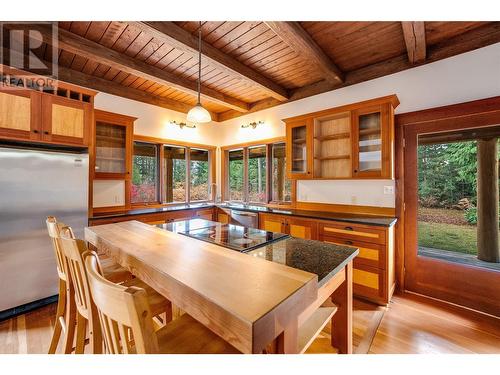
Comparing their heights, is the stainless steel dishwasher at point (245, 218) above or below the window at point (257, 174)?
below

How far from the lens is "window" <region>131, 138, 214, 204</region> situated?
3.84 metres

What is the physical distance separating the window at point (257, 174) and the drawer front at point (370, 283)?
5.62ft

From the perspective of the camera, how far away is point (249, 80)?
308cm

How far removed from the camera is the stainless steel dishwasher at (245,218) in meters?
3.50

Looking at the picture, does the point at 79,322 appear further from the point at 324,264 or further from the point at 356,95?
the point at 356,95

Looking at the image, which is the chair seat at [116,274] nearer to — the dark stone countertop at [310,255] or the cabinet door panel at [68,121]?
the dark stone countertop at [310,255]

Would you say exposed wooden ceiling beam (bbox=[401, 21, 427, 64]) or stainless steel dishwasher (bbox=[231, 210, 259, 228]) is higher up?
exposed wooden ceiling beam (bbox=[401, 21, 427, 64])

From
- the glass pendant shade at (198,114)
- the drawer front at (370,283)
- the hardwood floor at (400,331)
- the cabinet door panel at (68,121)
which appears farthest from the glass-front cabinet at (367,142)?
the cabinet door panel at (68,121)

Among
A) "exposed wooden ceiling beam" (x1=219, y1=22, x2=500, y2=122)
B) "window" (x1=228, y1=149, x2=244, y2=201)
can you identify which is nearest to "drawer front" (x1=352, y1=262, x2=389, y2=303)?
"exposed wooden ceiling beam" (x1=219, y1=22, x2=500, y2=122)

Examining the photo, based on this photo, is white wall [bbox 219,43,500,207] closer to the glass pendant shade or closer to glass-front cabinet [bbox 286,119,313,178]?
glass-front cabinet [bbox 286,119,313,178]

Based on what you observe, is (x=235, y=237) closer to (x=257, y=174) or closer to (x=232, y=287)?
(x=232, y=287)

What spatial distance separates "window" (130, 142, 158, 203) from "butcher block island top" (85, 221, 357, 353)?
2660mm

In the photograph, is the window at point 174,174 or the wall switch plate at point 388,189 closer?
the wall switch plate at point 388,189

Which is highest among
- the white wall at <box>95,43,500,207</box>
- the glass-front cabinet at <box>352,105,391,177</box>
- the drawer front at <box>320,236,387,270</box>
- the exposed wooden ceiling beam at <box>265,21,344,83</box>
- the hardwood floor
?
the exposed wooden ceiling beam at <box>265,21,344,83</box>
